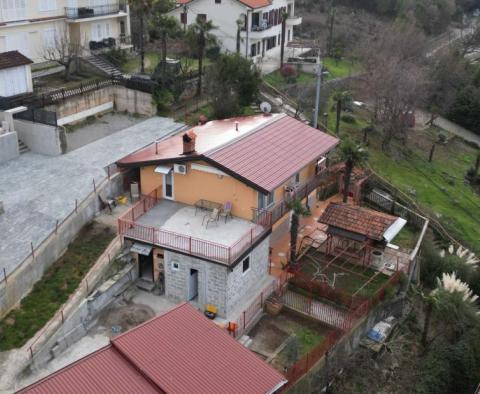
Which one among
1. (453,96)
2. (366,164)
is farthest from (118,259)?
(453,96)

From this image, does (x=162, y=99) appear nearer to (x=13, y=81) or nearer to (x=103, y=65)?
(x=103, y=65)

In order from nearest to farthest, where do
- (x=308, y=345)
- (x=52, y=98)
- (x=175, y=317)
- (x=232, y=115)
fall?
(x=175, y=317) → (x=308, y=345) → (x=52, y=98) → (x=232, y=115)

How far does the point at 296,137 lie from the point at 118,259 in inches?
446

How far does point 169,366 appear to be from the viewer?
16219 mm

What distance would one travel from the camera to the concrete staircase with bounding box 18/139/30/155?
31.5 meters

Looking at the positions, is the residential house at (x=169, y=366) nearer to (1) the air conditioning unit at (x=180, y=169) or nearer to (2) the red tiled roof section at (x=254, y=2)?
(1) the air conditioning unit at (x=180, y=169)

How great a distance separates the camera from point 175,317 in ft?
59.8

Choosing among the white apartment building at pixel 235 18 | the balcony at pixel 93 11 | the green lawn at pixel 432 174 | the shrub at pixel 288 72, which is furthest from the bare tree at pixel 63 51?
the green lawn at pixel 432 174

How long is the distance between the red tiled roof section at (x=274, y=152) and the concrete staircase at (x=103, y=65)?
16.0 m

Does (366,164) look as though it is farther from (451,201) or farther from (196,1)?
(196,1)

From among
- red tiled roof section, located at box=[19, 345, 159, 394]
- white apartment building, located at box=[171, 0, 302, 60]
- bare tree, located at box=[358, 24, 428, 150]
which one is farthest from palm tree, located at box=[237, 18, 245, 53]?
red tiled roof section, located at box=[19, 345, 159, 394]

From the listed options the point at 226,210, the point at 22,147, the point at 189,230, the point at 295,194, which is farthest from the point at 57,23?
the point at 189,230

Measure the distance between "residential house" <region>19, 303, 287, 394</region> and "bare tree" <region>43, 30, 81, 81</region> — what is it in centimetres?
2687

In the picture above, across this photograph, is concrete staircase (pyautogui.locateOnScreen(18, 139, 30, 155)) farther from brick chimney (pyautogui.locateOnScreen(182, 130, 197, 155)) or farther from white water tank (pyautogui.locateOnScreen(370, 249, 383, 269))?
white water tank (pyautogui.locateOnScreen(370, 249, 383, 269))
